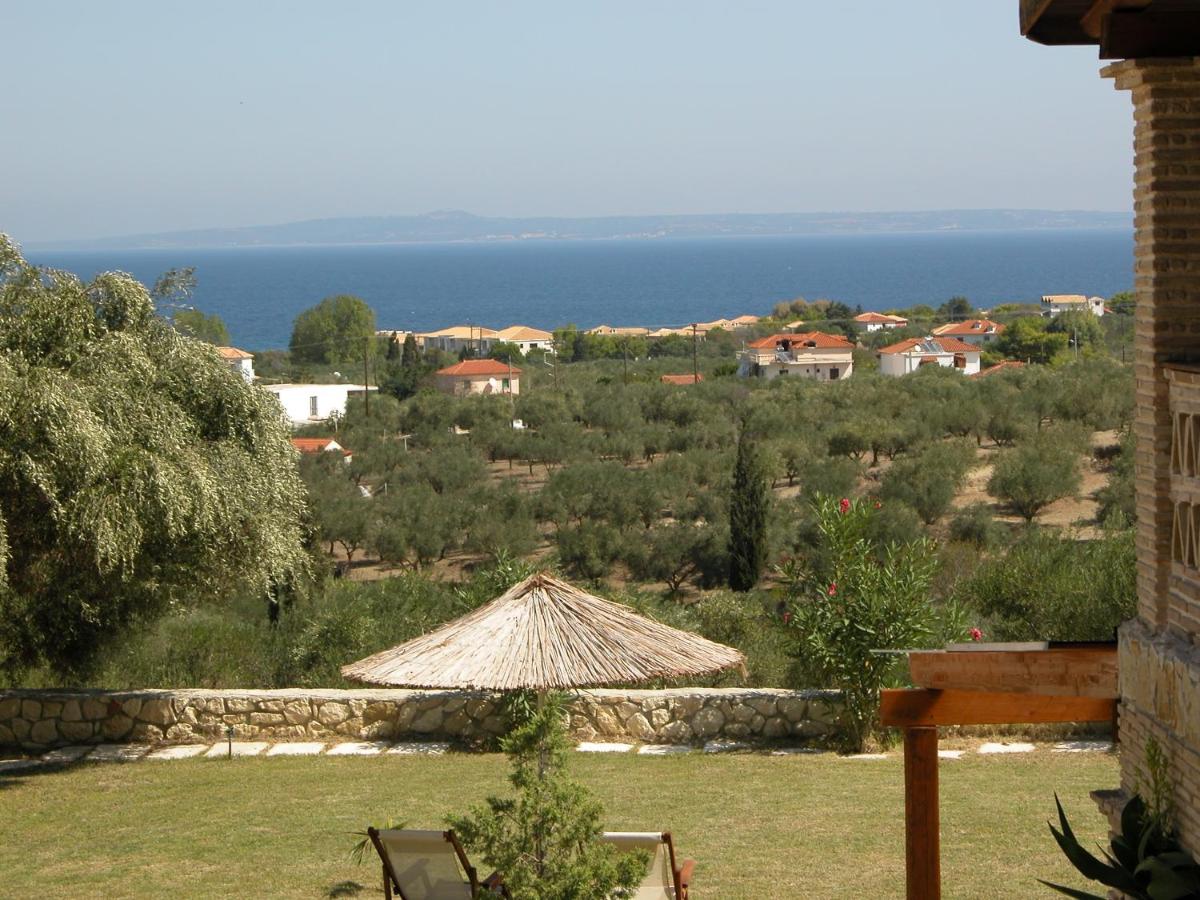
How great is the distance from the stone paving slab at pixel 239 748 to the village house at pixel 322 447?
22.0 m

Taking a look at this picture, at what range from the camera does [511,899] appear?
536 centimetres

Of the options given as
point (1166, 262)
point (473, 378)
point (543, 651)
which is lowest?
point (473, 378)

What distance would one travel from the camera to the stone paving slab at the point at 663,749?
10.5 meters

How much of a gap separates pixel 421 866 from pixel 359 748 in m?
4.66

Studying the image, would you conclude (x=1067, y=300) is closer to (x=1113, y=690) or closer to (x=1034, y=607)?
(x=1034, y=607)

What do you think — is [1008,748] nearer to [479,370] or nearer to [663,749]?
[663,749]

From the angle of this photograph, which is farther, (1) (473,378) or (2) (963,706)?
(1) (473,378)

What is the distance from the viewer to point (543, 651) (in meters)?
9.16

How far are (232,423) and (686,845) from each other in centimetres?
512

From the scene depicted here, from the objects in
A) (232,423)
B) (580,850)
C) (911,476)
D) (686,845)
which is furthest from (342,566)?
(580,850)

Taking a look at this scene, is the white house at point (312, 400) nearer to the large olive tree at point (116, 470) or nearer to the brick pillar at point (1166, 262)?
the large olive tree at point (116, 470)

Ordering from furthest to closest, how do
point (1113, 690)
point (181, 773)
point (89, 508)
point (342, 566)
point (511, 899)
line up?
point (342, 566), point (181, 773), point (89, 508), point (511, 899), point (1113, 690)

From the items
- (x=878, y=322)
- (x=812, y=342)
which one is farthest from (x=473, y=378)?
(x=878, y=322)

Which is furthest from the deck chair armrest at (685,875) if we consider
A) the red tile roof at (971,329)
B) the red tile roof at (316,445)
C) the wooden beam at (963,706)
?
the red tile roof at (971,329)
